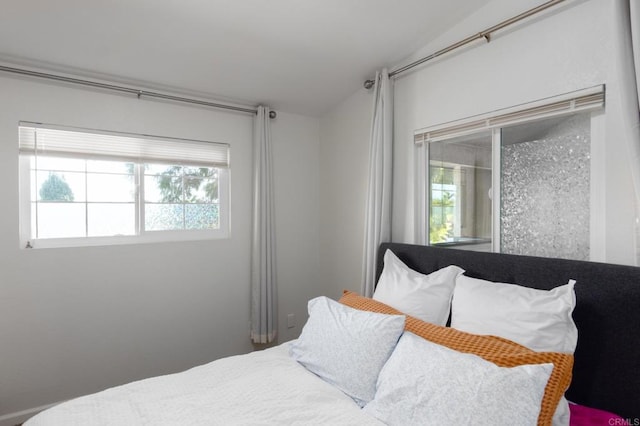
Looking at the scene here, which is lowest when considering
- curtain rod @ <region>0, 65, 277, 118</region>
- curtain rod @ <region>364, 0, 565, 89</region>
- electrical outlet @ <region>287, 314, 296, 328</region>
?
electrical outlet @ <region>287, 314, 296, 328</region>

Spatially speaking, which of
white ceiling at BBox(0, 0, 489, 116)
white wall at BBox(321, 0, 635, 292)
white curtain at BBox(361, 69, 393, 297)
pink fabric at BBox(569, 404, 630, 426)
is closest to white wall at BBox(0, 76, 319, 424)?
white ceiling at BBox(0, 0, 489, 116)

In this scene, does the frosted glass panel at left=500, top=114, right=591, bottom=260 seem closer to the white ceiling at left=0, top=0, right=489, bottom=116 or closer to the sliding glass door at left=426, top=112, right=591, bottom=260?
the sliding glass door at left=426, top=112, right=591, bottom=260

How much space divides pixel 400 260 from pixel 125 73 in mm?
2270

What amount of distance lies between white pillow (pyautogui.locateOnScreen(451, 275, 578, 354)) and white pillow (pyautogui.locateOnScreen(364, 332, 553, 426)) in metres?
0.30

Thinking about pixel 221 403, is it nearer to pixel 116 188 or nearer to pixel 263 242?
pixel 263 242

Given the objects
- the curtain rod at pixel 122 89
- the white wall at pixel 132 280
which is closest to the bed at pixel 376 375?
the white wall at pixel 132 280

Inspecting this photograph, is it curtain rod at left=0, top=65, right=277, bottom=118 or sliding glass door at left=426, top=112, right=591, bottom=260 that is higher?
curtain rod at left=0, top=65, right=277, bottom=118

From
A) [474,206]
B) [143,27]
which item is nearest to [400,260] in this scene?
[474,206]

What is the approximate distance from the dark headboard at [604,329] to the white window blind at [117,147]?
2448 millimetres

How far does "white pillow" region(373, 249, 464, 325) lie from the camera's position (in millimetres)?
1796

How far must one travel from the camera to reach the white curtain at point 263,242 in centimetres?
293

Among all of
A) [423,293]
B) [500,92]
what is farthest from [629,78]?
[423,293]

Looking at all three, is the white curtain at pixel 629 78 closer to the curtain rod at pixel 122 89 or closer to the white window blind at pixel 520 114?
the white window blind at pixel 520 114

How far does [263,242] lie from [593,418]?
2.29 m
